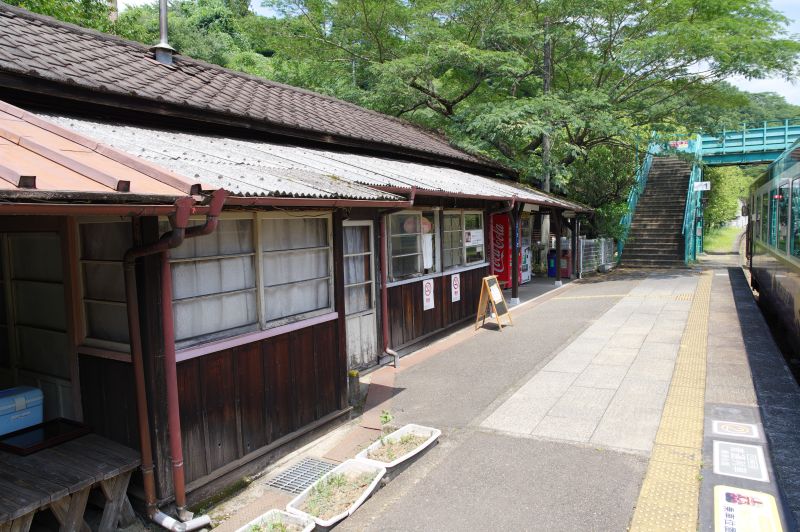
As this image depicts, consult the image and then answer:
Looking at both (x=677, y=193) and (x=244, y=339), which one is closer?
(x=244, y=339)

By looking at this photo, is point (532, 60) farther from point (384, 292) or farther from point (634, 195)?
point (384, 292)

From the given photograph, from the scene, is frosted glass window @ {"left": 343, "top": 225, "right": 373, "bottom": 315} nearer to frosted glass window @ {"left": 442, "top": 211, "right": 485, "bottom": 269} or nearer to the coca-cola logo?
frosted glass window @ {"left": 442, "top": 211, "right": 485, "bottom": 269}

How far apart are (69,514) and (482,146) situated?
15.1m

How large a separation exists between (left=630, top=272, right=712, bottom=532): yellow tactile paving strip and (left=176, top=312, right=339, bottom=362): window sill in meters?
3.49

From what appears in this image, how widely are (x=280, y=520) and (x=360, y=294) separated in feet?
14.7

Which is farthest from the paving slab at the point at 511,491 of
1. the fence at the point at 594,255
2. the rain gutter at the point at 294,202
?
the fence at the point at 594,255

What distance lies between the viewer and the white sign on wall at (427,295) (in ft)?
33.0

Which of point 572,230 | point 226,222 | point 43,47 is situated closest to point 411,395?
point 226,222

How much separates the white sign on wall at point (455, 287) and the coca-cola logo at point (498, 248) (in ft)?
16.8

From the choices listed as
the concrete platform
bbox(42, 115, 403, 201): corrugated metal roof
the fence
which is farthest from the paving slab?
the fence

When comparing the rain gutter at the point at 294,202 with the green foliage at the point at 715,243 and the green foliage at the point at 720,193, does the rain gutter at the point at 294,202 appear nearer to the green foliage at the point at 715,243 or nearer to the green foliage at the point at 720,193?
the green foliage at the point at 720,193

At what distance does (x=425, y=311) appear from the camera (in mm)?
10188

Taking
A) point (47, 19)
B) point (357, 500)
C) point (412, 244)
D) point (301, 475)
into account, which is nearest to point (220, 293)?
point (301, 475)

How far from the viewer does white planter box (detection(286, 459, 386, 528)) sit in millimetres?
4195
